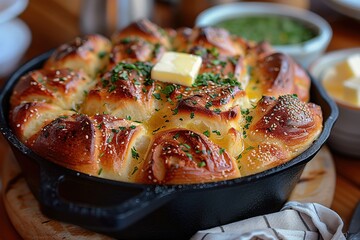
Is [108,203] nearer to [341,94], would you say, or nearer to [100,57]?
[100,57]

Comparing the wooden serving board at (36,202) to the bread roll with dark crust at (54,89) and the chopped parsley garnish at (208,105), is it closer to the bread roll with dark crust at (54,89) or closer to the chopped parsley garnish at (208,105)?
the bread roll with dark crust at (54,89)

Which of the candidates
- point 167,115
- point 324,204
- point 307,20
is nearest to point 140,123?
point 167,115

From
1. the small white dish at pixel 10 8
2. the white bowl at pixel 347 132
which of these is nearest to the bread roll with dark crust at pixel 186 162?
the white bowl at pixel 347 132

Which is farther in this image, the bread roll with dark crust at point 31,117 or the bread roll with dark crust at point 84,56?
the bread roll with dark crust at point 84,56

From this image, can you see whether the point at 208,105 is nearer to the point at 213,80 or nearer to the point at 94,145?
the point at 213,80

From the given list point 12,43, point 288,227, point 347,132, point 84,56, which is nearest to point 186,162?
point 288,227

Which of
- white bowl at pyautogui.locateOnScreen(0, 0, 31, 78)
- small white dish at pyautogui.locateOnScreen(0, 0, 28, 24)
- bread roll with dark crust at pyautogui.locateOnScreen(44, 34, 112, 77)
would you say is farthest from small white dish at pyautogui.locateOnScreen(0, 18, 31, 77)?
bread roll with dark crust at pyautogui.locateOnScreen(44, 34, 112, 77)

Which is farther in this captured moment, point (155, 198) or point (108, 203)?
point (108, 203)
